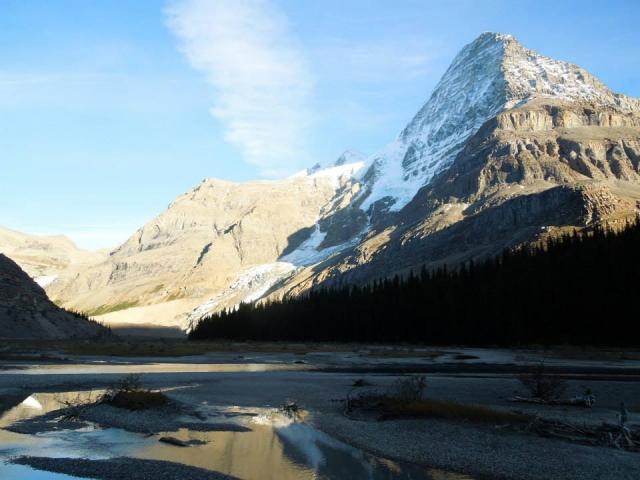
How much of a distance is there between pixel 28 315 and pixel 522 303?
109 metres

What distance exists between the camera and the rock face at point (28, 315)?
127 metres

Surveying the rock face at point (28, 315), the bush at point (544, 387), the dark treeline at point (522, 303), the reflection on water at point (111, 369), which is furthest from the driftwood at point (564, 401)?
the rock face at point (28, 315)

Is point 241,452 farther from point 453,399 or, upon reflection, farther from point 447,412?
point 453,399

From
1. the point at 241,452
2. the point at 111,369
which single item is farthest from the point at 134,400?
the point at 111,369

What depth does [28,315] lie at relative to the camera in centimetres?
13225

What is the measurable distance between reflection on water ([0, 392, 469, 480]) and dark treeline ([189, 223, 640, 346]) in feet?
238

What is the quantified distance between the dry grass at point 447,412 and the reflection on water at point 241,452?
406 centimetres

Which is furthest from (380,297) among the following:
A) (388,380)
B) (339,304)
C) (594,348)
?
(388,380)

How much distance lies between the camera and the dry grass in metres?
23.0

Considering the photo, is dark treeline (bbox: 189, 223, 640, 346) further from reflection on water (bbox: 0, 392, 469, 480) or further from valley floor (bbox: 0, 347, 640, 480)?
reflection on water (bbox: 0, 392, 469, 480)

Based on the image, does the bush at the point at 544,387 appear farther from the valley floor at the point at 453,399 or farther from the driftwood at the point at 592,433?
the driftwood at the point at 592,433

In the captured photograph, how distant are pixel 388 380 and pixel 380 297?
86666 millimetres

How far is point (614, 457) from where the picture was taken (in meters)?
17.4

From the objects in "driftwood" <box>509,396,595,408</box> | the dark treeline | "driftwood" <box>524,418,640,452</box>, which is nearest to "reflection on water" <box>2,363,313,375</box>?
"driftwood" <box>509,396,595,408</box>
